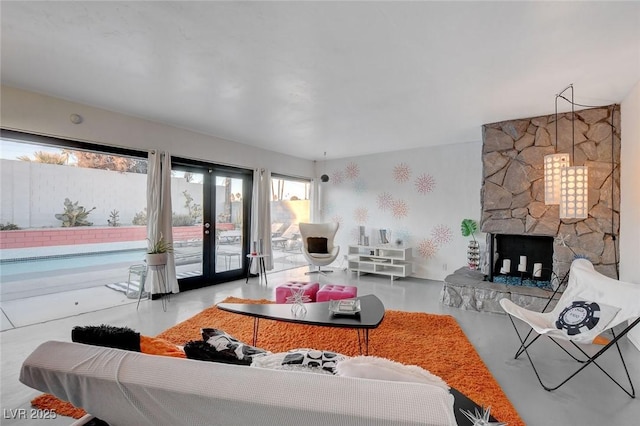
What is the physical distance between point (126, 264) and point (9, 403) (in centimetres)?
244

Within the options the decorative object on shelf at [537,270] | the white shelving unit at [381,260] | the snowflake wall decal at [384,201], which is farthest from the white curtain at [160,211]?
the decorative object on shelf at [537,270]

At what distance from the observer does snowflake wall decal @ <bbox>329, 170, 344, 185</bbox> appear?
273 inches

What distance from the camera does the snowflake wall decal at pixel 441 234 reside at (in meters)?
5.50

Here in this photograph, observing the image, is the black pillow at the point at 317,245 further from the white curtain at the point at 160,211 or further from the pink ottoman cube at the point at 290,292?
the white curtain at the point at 160,211

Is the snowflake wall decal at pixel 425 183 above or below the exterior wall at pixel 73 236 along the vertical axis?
above

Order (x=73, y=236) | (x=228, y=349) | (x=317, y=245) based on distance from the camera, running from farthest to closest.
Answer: (x=317, y=245) → (x=73, y=236) → (x=228, y=349)

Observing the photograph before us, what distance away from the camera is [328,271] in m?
6.43

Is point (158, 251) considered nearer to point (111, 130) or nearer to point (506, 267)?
point (111, 130)

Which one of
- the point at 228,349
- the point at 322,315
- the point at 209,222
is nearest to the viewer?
the point at 228,349

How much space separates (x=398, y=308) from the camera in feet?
12.9

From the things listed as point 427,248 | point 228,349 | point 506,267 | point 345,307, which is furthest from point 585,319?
point 427,248

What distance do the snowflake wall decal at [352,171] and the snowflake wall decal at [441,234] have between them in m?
2.11

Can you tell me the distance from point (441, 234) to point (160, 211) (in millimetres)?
4854

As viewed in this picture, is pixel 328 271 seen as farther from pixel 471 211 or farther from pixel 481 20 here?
pixel 481 20
